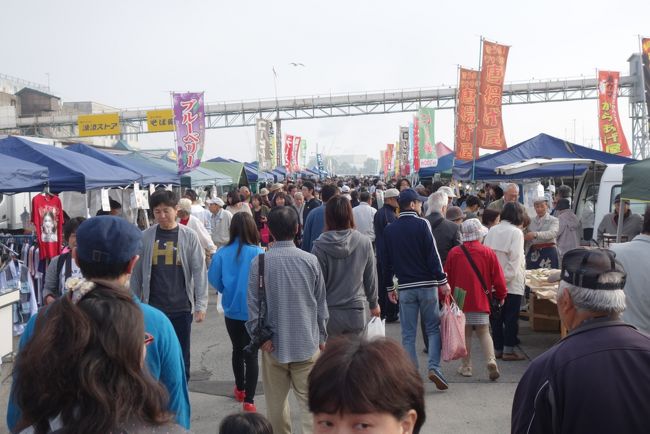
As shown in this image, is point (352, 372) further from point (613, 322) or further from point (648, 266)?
point (648, 266)

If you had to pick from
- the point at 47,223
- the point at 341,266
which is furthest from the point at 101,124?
the point at 341,266

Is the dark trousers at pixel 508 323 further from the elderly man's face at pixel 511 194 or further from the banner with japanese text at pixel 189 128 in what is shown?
the banner with japanese text at pixel 189 128

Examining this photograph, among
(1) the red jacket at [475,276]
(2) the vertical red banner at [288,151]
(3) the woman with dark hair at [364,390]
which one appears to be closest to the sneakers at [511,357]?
(1) the red jacket at [475,276]

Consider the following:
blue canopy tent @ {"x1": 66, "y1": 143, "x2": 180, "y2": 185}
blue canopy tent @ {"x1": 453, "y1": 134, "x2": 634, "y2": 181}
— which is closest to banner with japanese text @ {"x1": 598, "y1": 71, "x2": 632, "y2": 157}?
blue canopy tent @ {"x1": 453, "y1": 134, "x2": 634, "y2": 181}

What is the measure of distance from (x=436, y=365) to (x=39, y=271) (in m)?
5.47

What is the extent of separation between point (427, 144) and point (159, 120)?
22.6m

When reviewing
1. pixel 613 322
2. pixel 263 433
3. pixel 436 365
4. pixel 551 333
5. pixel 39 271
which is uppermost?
pixel 613 322

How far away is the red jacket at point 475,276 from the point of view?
5.72m

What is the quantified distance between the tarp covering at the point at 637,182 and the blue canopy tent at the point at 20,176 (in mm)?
7040

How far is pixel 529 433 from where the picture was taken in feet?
6.87

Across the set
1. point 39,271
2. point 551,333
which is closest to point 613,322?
point 551,333

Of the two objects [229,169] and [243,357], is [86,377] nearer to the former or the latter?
[243,357]

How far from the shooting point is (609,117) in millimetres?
18641

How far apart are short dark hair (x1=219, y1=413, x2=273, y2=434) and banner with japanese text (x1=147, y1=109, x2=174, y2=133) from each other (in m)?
37.4
